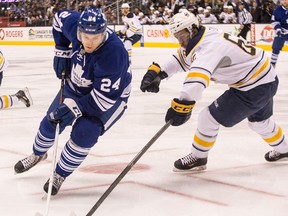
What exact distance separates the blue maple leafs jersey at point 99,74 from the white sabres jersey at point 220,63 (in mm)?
344

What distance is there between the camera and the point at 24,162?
3.69 meters

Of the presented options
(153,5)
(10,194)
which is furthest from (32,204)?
(153,5)

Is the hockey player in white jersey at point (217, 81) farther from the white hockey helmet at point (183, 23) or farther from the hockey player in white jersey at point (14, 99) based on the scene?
the hockey player in white jersey at point (14, 99)

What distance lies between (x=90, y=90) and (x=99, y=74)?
338 millimetres

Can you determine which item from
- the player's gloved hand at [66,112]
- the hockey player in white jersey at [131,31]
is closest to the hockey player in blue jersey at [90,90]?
the player's gloved hand at [66,112]

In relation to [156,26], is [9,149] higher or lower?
higher

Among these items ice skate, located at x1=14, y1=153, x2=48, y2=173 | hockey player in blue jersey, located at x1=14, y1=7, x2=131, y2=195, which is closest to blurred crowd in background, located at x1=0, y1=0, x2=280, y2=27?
ice skate, located at x1=14, y1=153, x2=48, y2=173

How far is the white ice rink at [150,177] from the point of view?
3.10m

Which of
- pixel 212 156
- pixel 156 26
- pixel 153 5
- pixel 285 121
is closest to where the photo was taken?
pixel 212 156

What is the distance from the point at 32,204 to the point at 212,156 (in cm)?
156

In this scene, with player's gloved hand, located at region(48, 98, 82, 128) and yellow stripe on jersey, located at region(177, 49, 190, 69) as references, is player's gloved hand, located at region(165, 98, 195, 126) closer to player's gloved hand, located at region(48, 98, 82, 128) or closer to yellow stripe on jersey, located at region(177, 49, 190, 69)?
player's gloved hand, located at region(48, 98, 82, 128)

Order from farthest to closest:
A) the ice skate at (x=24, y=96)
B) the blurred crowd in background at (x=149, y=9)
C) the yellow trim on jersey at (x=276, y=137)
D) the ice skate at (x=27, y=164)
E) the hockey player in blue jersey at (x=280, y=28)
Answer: the blurred crowd in background at (x=149, y=9), the hockey player in blue jersey at (x=280, y=28), the ice skate at (x=24, y=96), the yellow trim on jersey at (x=276, y=137), the ice skate at (x=27, y=164)

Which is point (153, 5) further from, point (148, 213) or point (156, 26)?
point (148, 213)

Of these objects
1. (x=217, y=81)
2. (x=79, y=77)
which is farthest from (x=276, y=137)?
(x=79, y=77)
